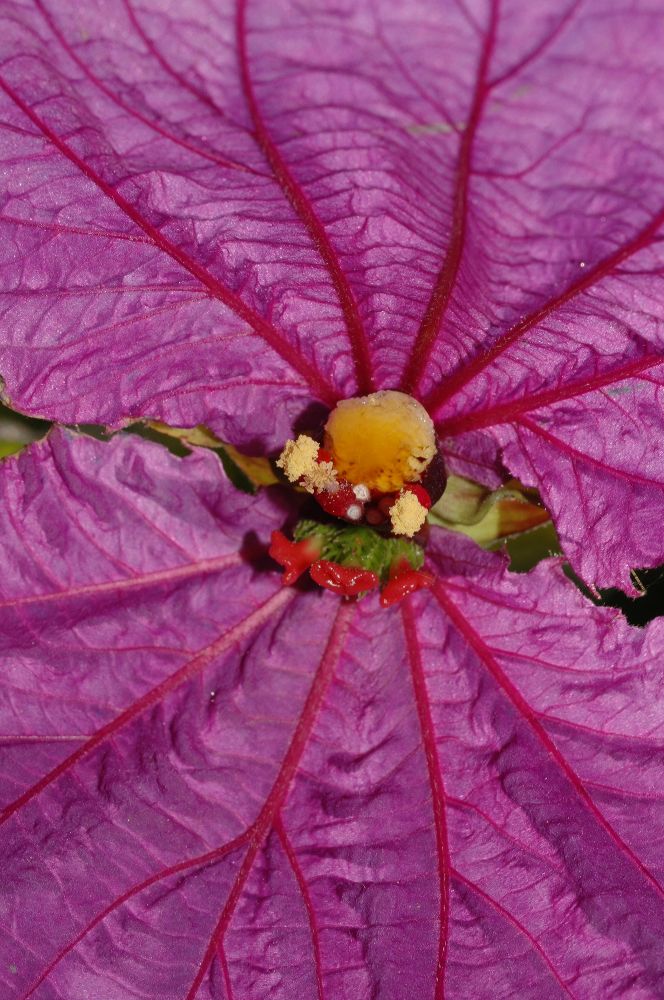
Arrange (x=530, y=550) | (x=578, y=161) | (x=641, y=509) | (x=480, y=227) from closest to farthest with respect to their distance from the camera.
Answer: (x=578, y=161) < (x=480, y=227) < (x=641, y=509) < (x=530, y=550)

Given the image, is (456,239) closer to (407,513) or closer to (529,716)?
(407,513)

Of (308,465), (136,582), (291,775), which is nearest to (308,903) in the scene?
(291,775)

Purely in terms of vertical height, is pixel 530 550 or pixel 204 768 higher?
pixel 530 550

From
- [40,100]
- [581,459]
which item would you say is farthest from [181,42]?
[581,459]

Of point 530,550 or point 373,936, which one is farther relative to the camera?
point 530,550

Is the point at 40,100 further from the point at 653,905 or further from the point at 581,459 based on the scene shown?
the point at 653,905

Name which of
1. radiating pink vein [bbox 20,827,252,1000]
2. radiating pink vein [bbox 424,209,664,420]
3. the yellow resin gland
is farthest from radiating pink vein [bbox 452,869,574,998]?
radiating pink vein [bbox 424,209,664,420]

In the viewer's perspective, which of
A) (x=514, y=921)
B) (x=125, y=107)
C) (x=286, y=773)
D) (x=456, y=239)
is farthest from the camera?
(x=286, y=773)

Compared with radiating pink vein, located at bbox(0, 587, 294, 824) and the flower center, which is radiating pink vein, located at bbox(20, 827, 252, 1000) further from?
the flower center
